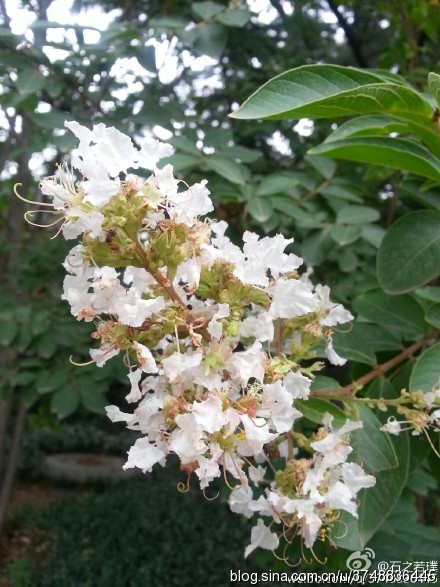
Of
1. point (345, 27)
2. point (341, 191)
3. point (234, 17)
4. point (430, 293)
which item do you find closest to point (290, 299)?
point (430, 293)

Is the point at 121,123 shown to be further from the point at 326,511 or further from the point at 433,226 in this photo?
the point at 326,511

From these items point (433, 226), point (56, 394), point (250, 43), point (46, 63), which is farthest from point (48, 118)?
point (250, 43)

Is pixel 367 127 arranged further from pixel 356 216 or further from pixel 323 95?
pixel 356 216

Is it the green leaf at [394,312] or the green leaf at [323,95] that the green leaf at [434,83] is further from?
the green leaf at [394,312]

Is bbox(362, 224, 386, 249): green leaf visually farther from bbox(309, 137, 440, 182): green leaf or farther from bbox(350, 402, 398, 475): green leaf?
bbox(350, 402, 398, 475): green leaf

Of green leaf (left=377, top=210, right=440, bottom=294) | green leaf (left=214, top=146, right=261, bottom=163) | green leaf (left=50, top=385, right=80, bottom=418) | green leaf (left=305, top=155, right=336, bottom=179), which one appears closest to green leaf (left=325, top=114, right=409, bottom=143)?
green leaf (left=377, top=210, right=440, bottom=294)
